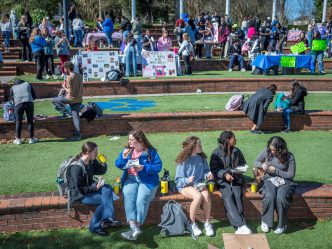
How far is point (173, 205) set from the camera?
598 cm

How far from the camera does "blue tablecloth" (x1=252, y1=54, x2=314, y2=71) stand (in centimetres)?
1690

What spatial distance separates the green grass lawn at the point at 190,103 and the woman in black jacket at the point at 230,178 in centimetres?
526

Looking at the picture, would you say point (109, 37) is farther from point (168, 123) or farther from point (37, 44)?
point (168, 123)

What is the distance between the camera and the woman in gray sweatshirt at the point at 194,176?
6.00 m

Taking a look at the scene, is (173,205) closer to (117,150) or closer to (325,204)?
(325,204)

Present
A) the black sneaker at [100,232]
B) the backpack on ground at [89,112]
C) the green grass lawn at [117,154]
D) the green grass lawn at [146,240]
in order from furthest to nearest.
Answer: the backpack on ground at [89,112]
the green grass lawn at [117,154]
the black sneaker at [100,232]
the green grass lawn at [146,240]

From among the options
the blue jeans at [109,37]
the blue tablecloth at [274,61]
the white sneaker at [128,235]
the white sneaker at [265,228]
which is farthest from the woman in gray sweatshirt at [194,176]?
the blue jeans at [109,37]

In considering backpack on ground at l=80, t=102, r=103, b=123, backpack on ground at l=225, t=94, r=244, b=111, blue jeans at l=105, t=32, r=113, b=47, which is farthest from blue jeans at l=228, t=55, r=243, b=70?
backpack on ground at l=80, t=102, r=103, b=123

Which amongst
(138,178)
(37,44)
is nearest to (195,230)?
(138,178)

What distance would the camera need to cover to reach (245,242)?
199 inches

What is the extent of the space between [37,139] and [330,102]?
28.5 ft

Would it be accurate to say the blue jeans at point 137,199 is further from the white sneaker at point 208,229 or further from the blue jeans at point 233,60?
the blue jeans at point 233,60

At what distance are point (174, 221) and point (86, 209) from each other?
1.25 meters

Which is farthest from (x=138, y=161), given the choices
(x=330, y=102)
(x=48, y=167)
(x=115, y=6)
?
(x=115, y=6)
